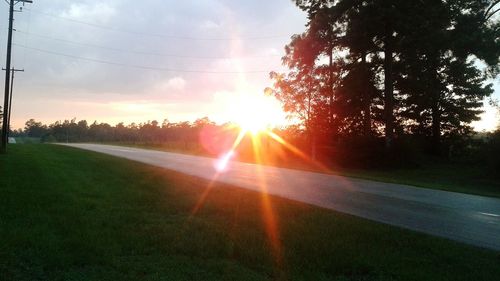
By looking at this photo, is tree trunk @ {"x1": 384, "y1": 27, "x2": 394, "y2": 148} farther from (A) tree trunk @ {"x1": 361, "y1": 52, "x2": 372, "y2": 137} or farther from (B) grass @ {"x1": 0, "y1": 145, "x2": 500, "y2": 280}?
(B) grass @ {"x1": 0, "y1": 145, "x2": 500, "y2": 280}

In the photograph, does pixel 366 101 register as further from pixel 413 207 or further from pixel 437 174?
pixel 413 207

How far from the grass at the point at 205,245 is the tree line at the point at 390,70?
65.5 feet

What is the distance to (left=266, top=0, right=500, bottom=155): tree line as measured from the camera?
27.6 meters

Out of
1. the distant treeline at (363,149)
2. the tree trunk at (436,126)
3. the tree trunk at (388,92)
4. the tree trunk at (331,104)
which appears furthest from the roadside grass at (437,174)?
the tree trunk at (436,126)

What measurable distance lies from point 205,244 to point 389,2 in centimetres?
2513

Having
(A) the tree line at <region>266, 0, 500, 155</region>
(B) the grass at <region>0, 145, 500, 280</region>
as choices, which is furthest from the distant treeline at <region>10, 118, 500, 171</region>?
(B) the grass at <region>0, 145, 500, 280</region>

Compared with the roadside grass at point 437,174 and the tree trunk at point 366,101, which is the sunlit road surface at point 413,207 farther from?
the tree trunk at point 366,101

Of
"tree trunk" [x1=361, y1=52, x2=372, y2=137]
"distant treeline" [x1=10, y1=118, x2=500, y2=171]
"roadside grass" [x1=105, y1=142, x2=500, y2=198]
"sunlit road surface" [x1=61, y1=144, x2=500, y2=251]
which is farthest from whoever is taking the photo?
"tree trunk" [x1=361, y1=52, x2=372, y2=137]

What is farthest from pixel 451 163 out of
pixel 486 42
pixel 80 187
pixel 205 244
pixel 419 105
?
pixel 205 244

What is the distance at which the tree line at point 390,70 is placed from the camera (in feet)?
90.7

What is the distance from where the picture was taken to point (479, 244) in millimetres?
8383

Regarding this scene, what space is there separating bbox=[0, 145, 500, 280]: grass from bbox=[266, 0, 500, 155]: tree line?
19978 mm

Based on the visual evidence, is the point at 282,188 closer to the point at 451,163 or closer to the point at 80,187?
the point at 80,187

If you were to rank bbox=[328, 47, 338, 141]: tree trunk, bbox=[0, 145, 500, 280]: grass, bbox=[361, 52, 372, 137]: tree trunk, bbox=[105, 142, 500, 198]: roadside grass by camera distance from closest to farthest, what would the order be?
bbox=[0, 145, 500, 280]: grass → bbox=[105, 142, 500, 198]: roadside grass → bbox=[361, 52, 372, 137]: tree trunk → bbox=[328, 47, 338, 141]: tree trunk
